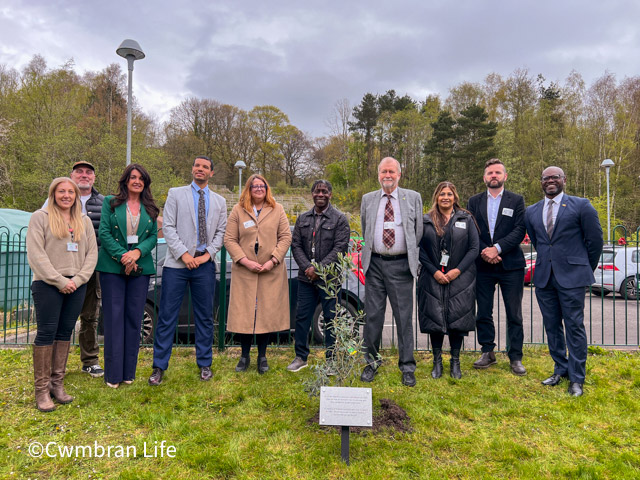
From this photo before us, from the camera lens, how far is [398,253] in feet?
13.2

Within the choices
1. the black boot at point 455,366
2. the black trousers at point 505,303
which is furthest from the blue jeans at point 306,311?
the black trousers at point 505,303

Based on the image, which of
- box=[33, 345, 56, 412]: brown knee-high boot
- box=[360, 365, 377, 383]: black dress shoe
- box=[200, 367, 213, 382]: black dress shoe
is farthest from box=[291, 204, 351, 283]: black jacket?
box=[33, 345, 56, 412]: brown knee-high boot

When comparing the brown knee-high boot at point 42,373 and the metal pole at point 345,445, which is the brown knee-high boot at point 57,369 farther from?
the metal pole at point 345,445

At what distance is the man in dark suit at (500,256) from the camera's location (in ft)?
14.0

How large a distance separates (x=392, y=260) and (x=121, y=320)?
9.22 ft

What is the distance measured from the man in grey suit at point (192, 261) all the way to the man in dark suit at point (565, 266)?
3498 mm

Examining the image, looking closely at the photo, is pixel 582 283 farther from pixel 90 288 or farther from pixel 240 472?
pixel 90 288

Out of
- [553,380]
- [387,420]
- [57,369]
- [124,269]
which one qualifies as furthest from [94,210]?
[553,380]

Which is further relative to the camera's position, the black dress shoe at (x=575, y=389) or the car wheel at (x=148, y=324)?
the car wheel at (x=148, y=324)

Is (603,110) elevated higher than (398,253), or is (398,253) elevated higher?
(603,110)

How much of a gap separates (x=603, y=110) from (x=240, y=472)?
118 feet

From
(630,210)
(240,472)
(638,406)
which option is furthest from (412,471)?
(630,210)

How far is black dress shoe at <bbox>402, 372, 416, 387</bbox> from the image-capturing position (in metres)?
3.98

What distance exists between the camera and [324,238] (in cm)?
425
